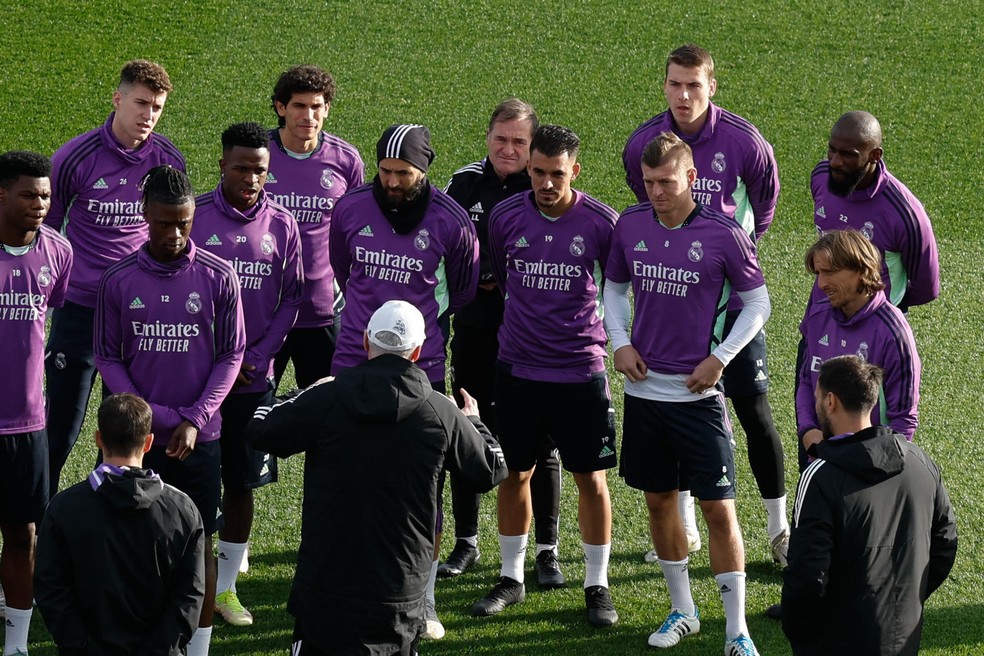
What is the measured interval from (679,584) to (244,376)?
79.3 inches

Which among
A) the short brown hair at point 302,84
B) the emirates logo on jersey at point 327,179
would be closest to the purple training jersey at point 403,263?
the emirates logo on jersey at point 327,179

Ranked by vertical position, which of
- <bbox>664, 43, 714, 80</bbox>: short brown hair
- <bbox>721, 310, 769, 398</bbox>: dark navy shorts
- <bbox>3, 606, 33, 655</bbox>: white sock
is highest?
<bbox>664, 43, 714, 80</bbox>: short brown hair

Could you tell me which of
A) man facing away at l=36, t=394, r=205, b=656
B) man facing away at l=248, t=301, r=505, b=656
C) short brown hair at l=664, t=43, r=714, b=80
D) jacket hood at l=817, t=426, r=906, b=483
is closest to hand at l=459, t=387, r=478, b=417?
man facing away at l=248, t=301, r=505, b=656

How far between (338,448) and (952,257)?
21.6 ft

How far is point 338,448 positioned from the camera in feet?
13.2

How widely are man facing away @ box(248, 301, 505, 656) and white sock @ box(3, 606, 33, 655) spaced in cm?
157

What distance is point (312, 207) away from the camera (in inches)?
236

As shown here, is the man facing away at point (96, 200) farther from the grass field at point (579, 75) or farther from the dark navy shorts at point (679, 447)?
→ the grass field at point (579, 75)

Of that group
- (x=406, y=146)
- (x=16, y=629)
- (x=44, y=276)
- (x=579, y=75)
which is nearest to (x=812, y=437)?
(x=406, y=146)

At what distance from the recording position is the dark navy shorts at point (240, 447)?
546cm

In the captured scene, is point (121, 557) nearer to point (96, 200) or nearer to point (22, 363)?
point (22, 363)

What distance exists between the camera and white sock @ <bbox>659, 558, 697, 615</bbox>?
542 centimetres

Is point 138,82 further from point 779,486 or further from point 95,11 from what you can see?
point 95,11

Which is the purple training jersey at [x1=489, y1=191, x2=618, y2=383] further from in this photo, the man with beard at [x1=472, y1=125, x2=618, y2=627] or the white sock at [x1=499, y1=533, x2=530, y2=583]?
the white sock at [x1=499, y1=533, x2=530, y2=583]
